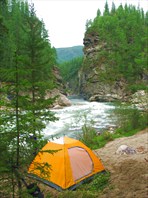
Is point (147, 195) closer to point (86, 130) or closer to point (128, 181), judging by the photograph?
point (128, 181)

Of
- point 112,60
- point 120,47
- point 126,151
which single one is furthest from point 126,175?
point 120,47

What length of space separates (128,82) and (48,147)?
5438 cm

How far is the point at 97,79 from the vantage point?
2496 inches

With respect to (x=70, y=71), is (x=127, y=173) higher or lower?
lower

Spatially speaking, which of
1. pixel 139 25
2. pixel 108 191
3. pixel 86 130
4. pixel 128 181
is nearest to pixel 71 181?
pixel 108 191

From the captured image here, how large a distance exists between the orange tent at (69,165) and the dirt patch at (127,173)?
81cm

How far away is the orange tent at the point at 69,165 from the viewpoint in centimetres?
827

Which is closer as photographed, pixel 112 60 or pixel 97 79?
pixel 97 79

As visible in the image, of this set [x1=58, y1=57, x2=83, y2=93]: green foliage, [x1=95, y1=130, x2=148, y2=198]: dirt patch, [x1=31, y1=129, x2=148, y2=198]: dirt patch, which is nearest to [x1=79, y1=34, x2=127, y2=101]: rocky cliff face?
[x1=58, y1=57, x2=83, y2=93]: green foliage

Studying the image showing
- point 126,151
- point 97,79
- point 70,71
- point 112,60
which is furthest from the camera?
point 70,71

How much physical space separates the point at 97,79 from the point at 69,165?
55.7 m

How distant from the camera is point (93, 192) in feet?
24.6

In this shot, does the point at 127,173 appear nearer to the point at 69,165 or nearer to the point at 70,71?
the point at 69,165

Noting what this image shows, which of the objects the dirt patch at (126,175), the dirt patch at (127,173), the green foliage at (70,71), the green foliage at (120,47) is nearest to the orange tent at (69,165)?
the dirt patch at (126,175)
